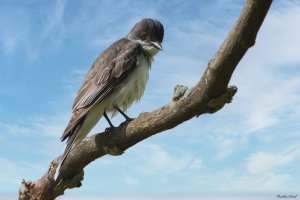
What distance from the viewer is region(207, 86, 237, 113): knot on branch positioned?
4109 mm

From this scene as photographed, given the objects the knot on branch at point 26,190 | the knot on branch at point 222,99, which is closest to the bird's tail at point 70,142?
the knot on branch at point 26,190

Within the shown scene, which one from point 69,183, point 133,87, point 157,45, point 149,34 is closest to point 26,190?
point 69,183

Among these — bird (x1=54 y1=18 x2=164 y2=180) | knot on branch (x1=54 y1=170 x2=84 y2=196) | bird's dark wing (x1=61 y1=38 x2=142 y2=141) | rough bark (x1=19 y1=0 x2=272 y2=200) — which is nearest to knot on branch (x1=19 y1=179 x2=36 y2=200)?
rough bark (x1=19 y1=0 x2=272 y2=200)

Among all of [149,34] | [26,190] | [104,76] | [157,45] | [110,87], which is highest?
[149,34]

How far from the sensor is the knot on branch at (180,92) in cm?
434

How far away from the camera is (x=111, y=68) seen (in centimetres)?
597

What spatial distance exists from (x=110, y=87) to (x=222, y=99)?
1.96 metres

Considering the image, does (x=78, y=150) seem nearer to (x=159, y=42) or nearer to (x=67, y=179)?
(x=67, y=179)

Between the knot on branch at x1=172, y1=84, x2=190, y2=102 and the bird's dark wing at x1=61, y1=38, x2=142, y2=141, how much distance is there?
1.44 meters

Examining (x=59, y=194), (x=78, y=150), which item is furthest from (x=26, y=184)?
(x=78, y=150)

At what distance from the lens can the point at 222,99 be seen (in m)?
4.12

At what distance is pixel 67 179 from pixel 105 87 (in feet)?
4.11

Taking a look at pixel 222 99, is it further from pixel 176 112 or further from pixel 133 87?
pixel 133 87

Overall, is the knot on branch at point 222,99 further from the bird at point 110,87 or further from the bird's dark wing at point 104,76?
the bird's dark wing at point 104,76
